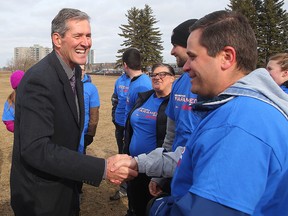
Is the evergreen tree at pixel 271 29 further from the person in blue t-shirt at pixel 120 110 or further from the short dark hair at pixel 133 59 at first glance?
the short dark hair at pixel 133 59

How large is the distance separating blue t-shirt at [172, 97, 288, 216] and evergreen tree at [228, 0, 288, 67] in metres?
45.3

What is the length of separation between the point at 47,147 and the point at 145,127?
1933 millimetres

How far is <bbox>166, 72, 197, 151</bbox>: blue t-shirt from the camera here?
275 cm

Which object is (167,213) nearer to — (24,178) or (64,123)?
(64,123)

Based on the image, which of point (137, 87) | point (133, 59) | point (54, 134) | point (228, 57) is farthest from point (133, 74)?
point (228, 57)

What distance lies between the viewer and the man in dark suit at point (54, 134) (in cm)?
216

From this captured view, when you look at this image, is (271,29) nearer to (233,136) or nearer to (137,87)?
(137,87)

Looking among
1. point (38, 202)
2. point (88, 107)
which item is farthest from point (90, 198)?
point (38, 202)

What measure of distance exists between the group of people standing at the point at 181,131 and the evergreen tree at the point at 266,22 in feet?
142

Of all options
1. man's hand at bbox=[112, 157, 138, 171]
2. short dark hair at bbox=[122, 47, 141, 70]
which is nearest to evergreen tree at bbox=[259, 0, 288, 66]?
short dark hair at bbox=[122, 47, 141, 70]

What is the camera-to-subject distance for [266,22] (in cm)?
4503

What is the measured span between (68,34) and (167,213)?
5.67 ft

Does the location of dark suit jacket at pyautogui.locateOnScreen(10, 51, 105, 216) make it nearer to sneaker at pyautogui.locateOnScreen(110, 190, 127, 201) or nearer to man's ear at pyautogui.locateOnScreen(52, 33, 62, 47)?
man's ear at pyautogui.locateOnScreen(52, 33, 62, 47)

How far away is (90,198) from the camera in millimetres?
5293
